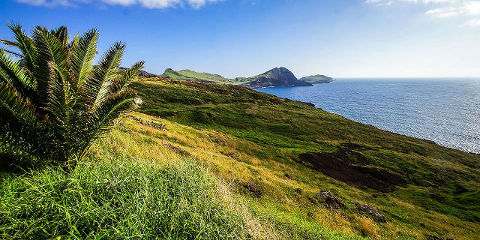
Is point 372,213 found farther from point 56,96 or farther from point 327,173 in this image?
point 56,96

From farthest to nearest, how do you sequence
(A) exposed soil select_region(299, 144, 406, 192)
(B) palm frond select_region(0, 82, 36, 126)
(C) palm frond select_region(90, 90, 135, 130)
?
1. (A) exposed soil select_region(299, 144, 406, 192)
2. (C) palm frond select_region(90, 90, 135, 130)
3. (B) palm frond select_region(0, 82, 36, 126)

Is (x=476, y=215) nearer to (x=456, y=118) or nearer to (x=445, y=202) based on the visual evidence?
(x=445, y=202)

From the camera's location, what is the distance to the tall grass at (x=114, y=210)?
15.4 ft

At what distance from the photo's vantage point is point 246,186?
690 inches

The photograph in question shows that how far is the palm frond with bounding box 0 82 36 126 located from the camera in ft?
22.6

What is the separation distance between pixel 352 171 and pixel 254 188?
27.8 m

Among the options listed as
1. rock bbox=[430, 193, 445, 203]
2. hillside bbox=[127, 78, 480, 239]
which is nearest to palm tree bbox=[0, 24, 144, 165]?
→ hillside bbox=[127, 78, 480, 239]

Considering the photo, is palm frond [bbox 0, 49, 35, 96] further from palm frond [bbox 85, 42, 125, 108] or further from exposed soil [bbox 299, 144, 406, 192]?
exposed soil [bbox 299, 144, 406, 192]

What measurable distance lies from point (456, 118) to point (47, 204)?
150m

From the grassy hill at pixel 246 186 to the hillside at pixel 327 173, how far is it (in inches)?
7.6

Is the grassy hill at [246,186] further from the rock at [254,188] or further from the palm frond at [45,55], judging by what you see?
the palm frond at [45,55]

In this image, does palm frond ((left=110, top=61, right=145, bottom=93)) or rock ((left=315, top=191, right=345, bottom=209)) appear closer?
palm frond ((left=110, top=61, right=145, bottom=93))

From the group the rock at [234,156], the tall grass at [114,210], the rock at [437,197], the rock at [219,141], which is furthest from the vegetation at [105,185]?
the rock at [219,141]

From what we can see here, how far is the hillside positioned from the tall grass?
2.76 meters
